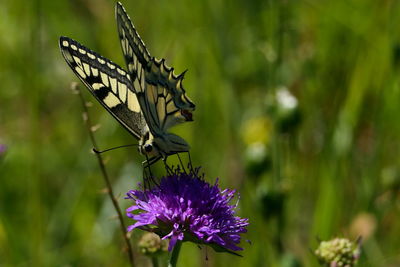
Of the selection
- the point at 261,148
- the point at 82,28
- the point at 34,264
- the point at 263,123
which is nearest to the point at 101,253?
the point at 34,264

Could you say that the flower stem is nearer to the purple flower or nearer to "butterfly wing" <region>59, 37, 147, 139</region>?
A: the purple flower

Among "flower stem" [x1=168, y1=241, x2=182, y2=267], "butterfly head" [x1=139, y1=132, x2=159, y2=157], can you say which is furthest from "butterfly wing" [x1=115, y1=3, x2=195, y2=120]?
"flower stem" [x1=168, y1=241, x2=182, y2=267]

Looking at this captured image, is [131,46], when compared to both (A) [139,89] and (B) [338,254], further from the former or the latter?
(B) [338,254]

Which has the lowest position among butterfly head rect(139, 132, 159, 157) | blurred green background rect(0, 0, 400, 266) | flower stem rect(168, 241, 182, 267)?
flower stem rect(168, 241, 182, 267)

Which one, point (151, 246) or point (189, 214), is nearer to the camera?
point (189, 214)

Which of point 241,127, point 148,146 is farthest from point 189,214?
point 241,127

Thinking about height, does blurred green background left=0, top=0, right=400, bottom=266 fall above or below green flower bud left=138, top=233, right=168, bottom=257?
above

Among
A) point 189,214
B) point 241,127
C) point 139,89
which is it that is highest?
point 241,127
